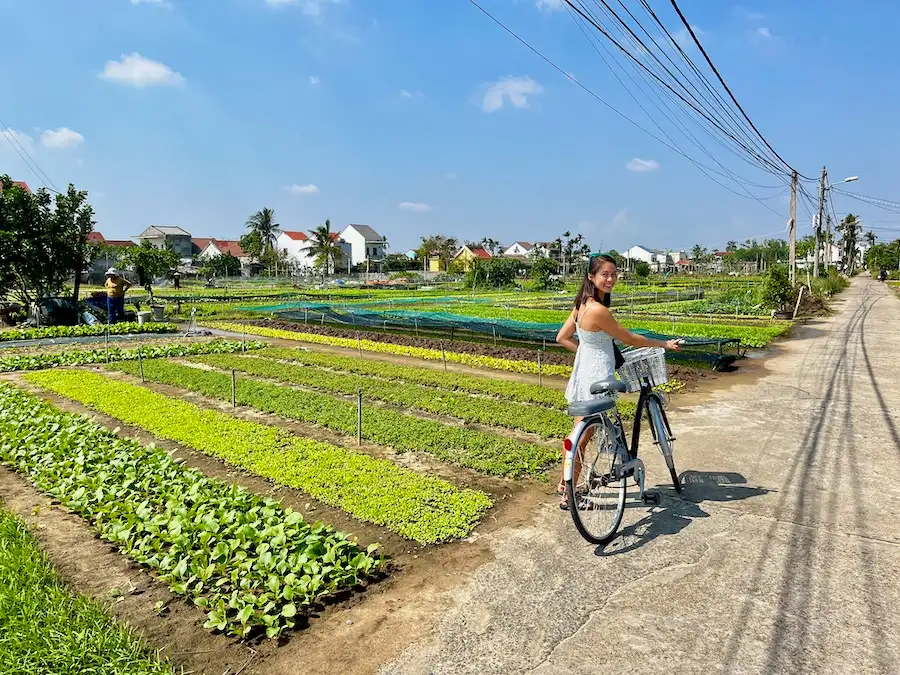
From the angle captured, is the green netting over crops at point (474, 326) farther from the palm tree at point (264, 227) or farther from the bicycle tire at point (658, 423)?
the palm tree at point (264, 227)

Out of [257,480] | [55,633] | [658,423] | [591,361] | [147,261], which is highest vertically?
[147,261]

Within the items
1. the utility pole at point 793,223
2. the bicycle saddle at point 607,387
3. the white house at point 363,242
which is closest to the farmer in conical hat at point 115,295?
the bicycle saddle at point 607,387

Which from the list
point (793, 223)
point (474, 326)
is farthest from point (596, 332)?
point (793, 223)

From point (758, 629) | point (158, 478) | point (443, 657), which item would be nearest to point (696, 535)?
point (758, 629)

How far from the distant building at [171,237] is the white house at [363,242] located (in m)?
24.7

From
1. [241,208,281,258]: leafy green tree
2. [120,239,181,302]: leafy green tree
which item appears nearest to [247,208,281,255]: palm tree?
[241,208,281,258]: leafy green tree

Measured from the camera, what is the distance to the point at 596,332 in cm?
466

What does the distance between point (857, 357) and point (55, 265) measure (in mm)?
25288

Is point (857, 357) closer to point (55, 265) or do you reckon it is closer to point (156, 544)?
point (156, 544)

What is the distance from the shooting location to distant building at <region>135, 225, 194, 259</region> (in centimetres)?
→ 8788

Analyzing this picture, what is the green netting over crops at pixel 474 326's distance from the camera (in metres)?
14.0

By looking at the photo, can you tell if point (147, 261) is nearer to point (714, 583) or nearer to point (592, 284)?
point (592, 284)

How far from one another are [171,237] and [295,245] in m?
18.7

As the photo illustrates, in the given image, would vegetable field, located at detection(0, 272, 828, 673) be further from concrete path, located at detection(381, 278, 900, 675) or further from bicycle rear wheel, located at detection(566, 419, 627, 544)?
bicycle rear wheel, located at detection(566, 419, 627, 544)
